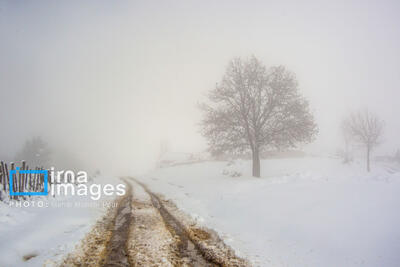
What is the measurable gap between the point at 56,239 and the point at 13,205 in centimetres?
465

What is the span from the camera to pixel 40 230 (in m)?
6.38

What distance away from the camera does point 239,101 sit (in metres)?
18.1

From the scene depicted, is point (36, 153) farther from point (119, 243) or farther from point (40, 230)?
point (119, 243)

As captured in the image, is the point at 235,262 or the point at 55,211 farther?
the point at 55,211

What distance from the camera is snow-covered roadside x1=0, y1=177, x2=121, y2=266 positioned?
4639 millimetres

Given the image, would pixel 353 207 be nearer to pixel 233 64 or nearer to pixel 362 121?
pixel 233 64

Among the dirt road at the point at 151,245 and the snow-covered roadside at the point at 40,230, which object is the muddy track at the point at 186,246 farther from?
the snow-covered roadside at the point at 40,230

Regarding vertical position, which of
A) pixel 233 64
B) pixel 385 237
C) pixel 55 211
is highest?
pixel 233 64

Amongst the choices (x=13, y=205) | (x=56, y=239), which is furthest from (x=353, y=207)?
(x=13, y=205)

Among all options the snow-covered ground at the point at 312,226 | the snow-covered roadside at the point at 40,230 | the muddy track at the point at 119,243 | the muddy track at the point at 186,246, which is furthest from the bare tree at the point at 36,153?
the snow-covered ground at the point at 312,226

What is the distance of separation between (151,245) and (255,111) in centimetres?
1491

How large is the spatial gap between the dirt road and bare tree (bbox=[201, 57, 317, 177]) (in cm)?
1111

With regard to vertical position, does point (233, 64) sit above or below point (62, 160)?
above

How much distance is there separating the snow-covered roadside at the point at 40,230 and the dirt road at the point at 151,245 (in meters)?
0.44
